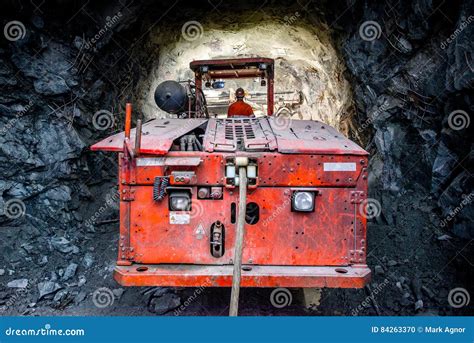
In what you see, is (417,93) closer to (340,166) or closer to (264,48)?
(340,166)

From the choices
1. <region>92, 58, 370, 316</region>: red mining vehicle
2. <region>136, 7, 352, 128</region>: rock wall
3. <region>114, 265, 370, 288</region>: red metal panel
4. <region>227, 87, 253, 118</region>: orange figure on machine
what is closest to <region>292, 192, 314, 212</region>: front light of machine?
<region>92, 58, 370, 316</region>: red mining vehicle

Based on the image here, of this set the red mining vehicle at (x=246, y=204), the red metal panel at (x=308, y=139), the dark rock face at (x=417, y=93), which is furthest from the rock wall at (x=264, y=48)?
the red mining vehicle at (x=246, y=204)

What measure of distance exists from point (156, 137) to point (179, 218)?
759 millimetres

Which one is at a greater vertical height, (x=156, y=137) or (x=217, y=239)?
(x=156, y=137)

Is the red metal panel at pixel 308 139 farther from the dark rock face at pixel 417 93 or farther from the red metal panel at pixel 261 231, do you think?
the dark rock face at pixel 417 93

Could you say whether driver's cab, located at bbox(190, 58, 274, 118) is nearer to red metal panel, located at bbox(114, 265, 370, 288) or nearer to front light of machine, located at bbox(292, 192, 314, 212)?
front light of machine, located at bbox(292, 192, 314, 212)

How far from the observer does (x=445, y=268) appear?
3.95 meters

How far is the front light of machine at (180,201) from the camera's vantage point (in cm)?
299

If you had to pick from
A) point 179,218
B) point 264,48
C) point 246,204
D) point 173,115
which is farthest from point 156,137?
point 264,48

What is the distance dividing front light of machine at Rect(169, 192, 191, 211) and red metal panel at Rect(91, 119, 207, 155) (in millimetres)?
378

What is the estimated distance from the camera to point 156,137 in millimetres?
3178

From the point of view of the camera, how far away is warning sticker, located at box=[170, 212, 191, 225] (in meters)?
3.00

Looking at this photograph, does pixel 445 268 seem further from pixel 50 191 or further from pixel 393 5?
pixel 50 191

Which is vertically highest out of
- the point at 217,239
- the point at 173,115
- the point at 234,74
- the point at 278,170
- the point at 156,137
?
the point at 234,74
